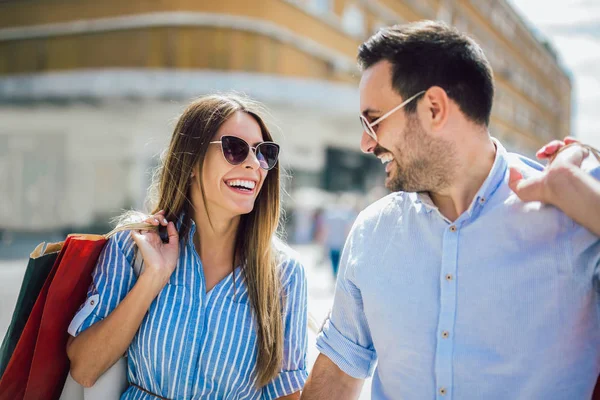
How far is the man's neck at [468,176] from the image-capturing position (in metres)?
2.19

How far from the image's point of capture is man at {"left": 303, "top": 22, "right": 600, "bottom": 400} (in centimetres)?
193

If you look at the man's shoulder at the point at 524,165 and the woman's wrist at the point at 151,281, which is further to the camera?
the woman's wrist at the point at 151,281

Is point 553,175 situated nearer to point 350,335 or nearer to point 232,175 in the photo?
point 350,335

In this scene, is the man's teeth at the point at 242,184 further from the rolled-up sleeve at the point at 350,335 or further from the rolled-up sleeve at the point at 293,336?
the rolled-up sleeve at the point at 350,335

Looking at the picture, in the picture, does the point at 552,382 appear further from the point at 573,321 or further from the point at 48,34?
the point at 48,34

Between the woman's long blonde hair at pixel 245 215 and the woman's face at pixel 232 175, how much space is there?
0.03m

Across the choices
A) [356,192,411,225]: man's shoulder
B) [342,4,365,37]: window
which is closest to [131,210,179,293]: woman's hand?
[356,192,411,225]: man's shoulder

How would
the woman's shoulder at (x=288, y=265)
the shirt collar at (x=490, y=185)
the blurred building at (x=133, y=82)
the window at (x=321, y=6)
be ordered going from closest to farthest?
1. the shirt collar at (x=490, y=185)
2. the woman's shoulder at (x=288, y=265)
3. the blurred building at (x=133, y=82)
4. the window at (x=321, y=6)

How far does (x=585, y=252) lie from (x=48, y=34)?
23.0 m

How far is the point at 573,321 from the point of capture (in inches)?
75.2

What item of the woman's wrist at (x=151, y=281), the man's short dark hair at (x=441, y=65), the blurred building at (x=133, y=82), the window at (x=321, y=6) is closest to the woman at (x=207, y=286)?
the woman's wrist at (x=151, y=281)

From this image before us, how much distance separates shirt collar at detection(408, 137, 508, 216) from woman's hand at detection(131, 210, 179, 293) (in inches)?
44.7

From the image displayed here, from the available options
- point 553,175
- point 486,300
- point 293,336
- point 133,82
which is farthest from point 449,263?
point 133,82

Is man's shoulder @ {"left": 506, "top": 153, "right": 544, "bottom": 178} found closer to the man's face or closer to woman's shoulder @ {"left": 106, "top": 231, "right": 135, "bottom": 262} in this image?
the man's face
